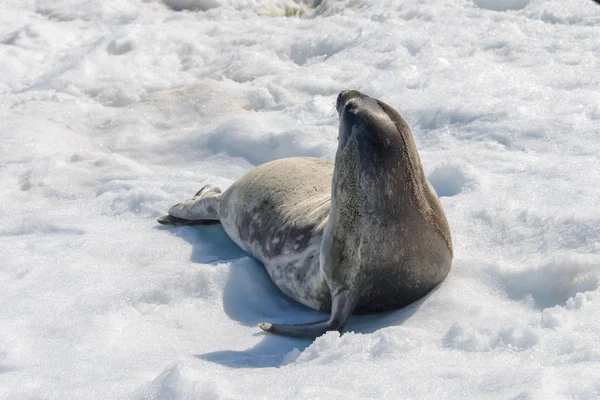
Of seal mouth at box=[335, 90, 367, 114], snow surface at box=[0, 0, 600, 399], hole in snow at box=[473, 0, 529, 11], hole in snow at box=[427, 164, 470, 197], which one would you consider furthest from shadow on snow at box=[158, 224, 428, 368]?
hole in snow at box=[473, 0, 529, 11]

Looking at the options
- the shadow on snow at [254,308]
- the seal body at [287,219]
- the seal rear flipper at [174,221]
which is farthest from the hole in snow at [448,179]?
the seal rear flipper at [174,221]

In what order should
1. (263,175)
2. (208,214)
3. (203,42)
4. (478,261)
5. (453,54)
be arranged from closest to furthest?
1. (478,261)
2. (263,175)
3. (208,214)
4. (453,54)
5. (203,42)

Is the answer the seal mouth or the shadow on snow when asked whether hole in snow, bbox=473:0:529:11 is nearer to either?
the shadow on snow

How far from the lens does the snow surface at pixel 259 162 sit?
106 inches

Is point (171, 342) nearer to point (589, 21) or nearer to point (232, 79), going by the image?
point (232, 79)

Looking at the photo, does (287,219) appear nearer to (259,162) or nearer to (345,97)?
(345,97)

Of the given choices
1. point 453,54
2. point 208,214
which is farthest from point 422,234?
point 453,54

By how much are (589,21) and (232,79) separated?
286cm

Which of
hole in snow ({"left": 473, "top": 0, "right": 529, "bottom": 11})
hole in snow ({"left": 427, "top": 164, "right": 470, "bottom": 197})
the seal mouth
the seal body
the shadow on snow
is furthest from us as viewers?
hole in snow ({"left": 473, "top": 0, "right": 529, "bottom": 11})

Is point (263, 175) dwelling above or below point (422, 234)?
below

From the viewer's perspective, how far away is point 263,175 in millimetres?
4363

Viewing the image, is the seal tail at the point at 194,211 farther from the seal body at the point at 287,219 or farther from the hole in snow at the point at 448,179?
the hole in snow at the point at 448,179

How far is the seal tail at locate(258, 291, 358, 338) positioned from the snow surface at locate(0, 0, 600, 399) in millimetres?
52

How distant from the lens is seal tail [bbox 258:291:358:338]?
126 inches
